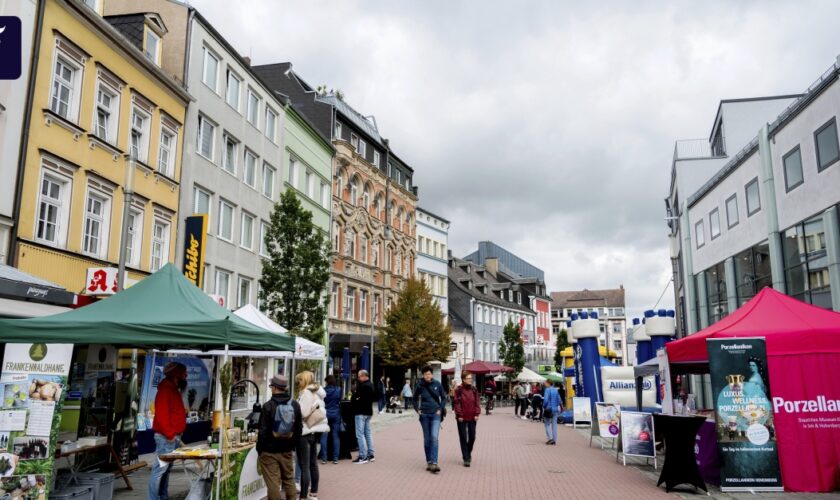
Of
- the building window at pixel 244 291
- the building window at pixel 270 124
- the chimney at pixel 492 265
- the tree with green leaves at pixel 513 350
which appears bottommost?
the tree with green leaves at pixel 513 350

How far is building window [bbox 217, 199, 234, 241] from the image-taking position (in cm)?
2614

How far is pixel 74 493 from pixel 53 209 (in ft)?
35.8

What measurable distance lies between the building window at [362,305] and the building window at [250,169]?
44.3 feet

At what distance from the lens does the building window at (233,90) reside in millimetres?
27078

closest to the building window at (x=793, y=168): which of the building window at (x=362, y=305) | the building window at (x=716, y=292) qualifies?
the building window at (x=716, y=292)

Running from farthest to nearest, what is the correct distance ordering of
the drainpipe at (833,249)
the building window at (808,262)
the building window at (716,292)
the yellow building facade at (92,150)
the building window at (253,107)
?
the building window at (253,107)
the building window at (716,292)
the building window at (808,262)
the drainpipe at (833,249)
the yellow building facade at (92,150)

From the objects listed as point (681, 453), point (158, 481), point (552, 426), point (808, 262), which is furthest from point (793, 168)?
point (158, 481)

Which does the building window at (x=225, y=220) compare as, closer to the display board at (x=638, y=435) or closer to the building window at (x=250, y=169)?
the building window at (x=250, y=169)

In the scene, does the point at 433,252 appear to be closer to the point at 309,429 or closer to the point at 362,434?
the point at 362,434

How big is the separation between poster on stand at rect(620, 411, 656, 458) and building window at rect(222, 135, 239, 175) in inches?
735

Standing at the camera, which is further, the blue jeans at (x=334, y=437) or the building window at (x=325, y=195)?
the building window at (x=325, y=195)

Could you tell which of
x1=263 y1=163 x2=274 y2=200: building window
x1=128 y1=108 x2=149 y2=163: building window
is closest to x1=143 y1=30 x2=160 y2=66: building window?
x1=128 y1=108 x2=149 y2=163: building window

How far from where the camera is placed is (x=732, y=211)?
26.5 meters

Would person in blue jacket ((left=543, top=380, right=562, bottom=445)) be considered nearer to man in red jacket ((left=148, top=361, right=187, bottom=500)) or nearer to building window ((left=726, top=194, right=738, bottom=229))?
man in red jacket ((left=148, top=361, right=187, bottom=500))
